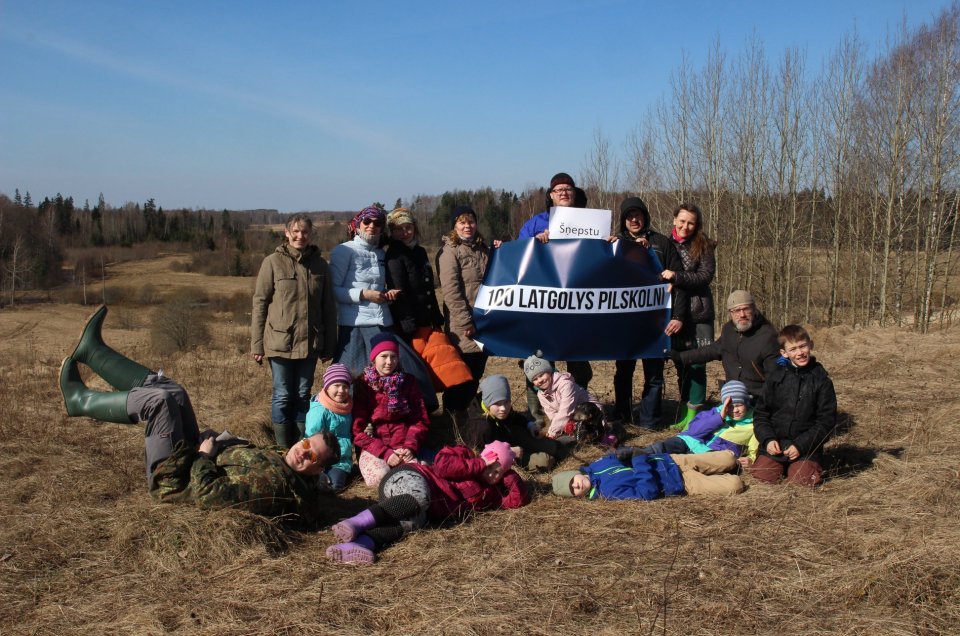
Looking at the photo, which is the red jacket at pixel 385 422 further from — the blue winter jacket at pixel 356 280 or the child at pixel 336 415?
the blue winter jacket at pixel 356 280

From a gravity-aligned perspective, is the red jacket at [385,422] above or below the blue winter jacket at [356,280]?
below

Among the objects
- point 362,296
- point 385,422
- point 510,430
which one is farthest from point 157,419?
point 510,430

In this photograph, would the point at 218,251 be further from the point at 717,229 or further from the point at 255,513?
the point at 255,513

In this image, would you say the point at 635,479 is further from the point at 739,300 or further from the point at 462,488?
the point at 739,300

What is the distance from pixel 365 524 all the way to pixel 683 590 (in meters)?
1.90

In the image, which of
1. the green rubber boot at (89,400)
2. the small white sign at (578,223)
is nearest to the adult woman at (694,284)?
the small white sign at (578,223)

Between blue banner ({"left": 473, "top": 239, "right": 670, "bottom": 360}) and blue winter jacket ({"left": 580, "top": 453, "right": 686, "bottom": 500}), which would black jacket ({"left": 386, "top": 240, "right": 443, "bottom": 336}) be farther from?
blue winter jacket ({"left": 580, "top": 453, "right": 686, "bottom": 500})

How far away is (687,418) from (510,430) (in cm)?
201

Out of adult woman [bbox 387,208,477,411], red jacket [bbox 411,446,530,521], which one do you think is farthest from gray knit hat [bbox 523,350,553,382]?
red jacket [bbox 411,446,530,521]

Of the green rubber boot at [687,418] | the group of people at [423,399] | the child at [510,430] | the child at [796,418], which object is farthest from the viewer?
the green rubber boot at [687,418]

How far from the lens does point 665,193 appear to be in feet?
82.8

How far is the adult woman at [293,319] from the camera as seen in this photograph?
246 inches

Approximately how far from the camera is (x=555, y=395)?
21.7 feet

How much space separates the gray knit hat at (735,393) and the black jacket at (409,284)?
8.95 ft
